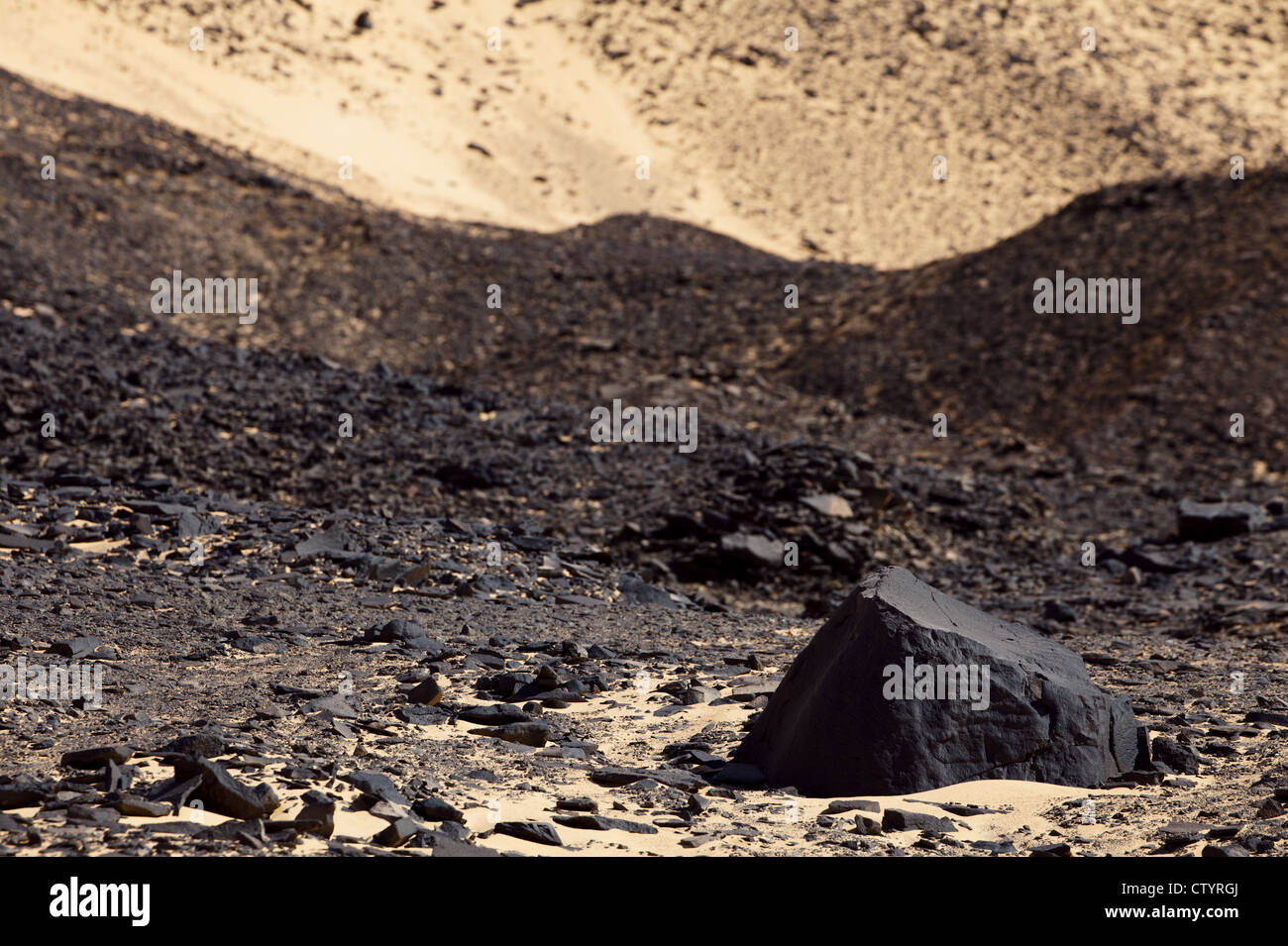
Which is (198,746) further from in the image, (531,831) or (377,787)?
(531,831)

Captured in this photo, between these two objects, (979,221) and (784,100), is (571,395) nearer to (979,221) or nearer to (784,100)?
(979,221)

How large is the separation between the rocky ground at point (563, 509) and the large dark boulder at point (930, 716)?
0.09 metres

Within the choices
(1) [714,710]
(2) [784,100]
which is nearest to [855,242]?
(2) [784,100]

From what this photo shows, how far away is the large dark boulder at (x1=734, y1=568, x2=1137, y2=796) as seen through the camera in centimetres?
454

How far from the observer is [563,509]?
37.7 ft

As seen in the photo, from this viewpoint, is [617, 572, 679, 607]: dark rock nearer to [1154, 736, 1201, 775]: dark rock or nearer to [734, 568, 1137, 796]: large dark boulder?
[734, 568, 1137, 796]: large dark boulder

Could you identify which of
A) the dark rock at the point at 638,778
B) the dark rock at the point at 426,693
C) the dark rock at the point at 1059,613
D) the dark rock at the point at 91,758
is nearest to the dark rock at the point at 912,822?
the dark rock at the point at 638,778

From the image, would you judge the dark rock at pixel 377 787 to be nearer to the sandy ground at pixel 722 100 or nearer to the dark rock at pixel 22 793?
the dark rock at pixel 22 793

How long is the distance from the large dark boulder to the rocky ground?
92 millimetres

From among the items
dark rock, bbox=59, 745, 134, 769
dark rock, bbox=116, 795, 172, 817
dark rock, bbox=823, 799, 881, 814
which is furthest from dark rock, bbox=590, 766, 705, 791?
dark rock, bbox=59, 745, 134, 769

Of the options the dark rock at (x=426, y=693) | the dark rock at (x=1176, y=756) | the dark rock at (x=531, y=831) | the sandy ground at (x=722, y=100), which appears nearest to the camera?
the dark rock at (x=531, y=831)

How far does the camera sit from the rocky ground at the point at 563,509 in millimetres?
4375
